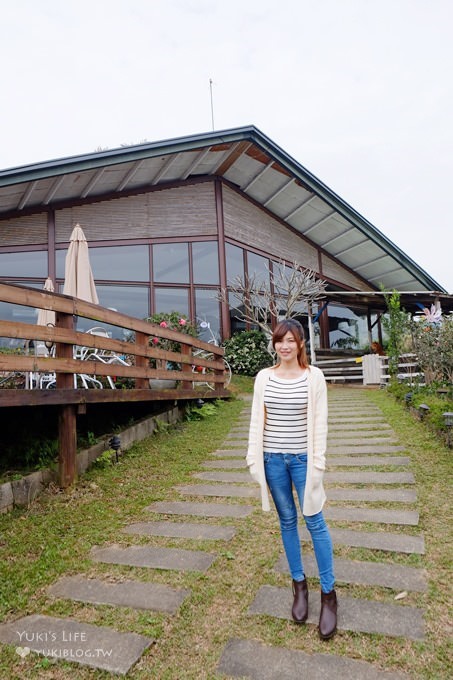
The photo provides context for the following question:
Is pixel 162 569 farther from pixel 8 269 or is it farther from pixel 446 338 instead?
pixel 8 269

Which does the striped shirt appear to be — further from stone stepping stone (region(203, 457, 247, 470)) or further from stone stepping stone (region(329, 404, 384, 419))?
stone stepping stone (region(329, 404, 384, 419))

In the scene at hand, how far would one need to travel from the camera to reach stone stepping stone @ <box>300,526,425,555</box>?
302 centimetres

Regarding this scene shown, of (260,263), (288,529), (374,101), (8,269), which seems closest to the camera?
(288,529)

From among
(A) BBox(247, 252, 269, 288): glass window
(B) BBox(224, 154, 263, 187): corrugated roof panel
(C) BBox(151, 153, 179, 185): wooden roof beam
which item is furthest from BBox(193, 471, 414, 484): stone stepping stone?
(B) BBox(224, 154, 263, 187): corrugated roof panel

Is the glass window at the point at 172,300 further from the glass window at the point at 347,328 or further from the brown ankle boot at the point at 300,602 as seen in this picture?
the brown ankle boot at the point at 300,602

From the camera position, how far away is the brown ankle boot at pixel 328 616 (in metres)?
2.19

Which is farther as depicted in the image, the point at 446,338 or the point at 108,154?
the point at 108,154

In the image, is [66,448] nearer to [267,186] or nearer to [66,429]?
[66,429]

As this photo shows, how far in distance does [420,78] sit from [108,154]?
9.92 meters

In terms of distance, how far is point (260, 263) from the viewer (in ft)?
49.2

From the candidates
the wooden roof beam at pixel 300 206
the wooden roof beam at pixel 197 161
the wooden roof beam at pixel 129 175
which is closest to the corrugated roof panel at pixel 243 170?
the wooden roof beam at pixel 197 161

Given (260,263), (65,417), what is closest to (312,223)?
(260,263)

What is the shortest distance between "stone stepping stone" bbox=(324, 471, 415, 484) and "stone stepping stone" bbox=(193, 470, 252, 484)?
789 millimetres

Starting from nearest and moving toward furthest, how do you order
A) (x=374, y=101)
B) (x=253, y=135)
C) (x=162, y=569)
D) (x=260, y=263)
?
(x=162, y=569) → (x=253, y=135) → (x=260, y=263) → (x=374, y=101)
